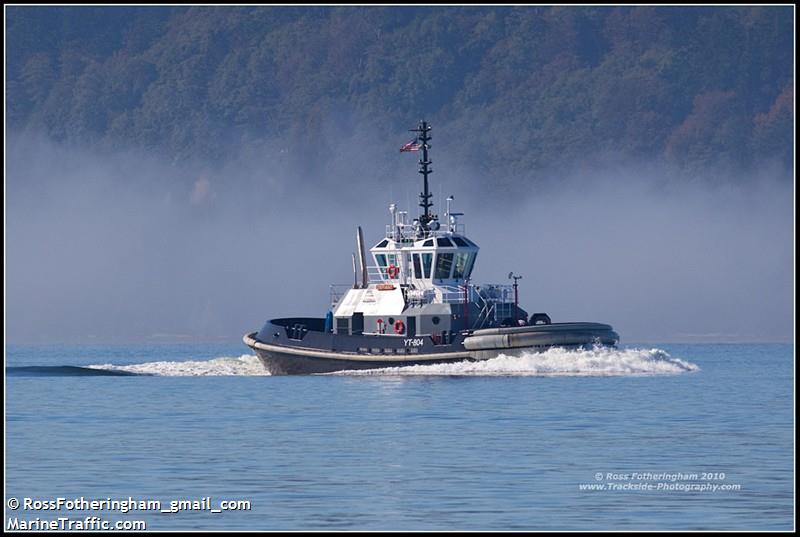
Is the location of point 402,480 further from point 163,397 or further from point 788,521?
point 163,397

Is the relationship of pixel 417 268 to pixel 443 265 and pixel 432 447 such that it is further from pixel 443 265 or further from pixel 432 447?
pixel 432 447

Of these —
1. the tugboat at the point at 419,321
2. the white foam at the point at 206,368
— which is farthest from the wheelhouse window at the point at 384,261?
the white foam at the point at 206,368

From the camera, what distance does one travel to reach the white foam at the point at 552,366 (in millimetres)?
65250

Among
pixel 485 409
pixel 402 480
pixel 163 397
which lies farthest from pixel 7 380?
pixel 402 480

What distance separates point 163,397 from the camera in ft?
204

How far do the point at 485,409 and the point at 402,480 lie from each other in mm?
17081

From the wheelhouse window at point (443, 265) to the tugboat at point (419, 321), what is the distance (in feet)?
0.15

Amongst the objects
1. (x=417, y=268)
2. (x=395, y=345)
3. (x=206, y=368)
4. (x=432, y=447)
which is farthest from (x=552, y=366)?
(x=206, y=368)

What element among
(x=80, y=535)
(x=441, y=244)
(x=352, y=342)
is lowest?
(x=80, y=535)

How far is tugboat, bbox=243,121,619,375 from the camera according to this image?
6600 centimetres

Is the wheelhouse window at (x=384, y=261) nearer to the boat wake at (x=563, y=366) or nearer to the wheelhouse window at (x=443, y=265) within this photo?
the wheelhouse window at (x=443, y=265)

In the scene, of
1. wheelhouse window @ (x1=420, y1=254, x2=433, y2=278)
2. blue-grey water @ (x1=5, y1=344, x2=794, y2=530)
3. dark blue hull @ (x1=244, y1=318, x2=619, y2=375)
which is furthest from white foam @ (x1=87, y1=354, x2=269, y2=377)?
wheelhouse window @ (x1=420, y1=254, x2=433, y2=278)

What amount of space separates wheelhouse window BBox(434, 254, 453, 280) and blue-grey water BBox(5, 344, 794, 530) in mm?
5283

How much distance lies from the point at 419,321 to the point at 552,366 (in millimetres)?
6689
